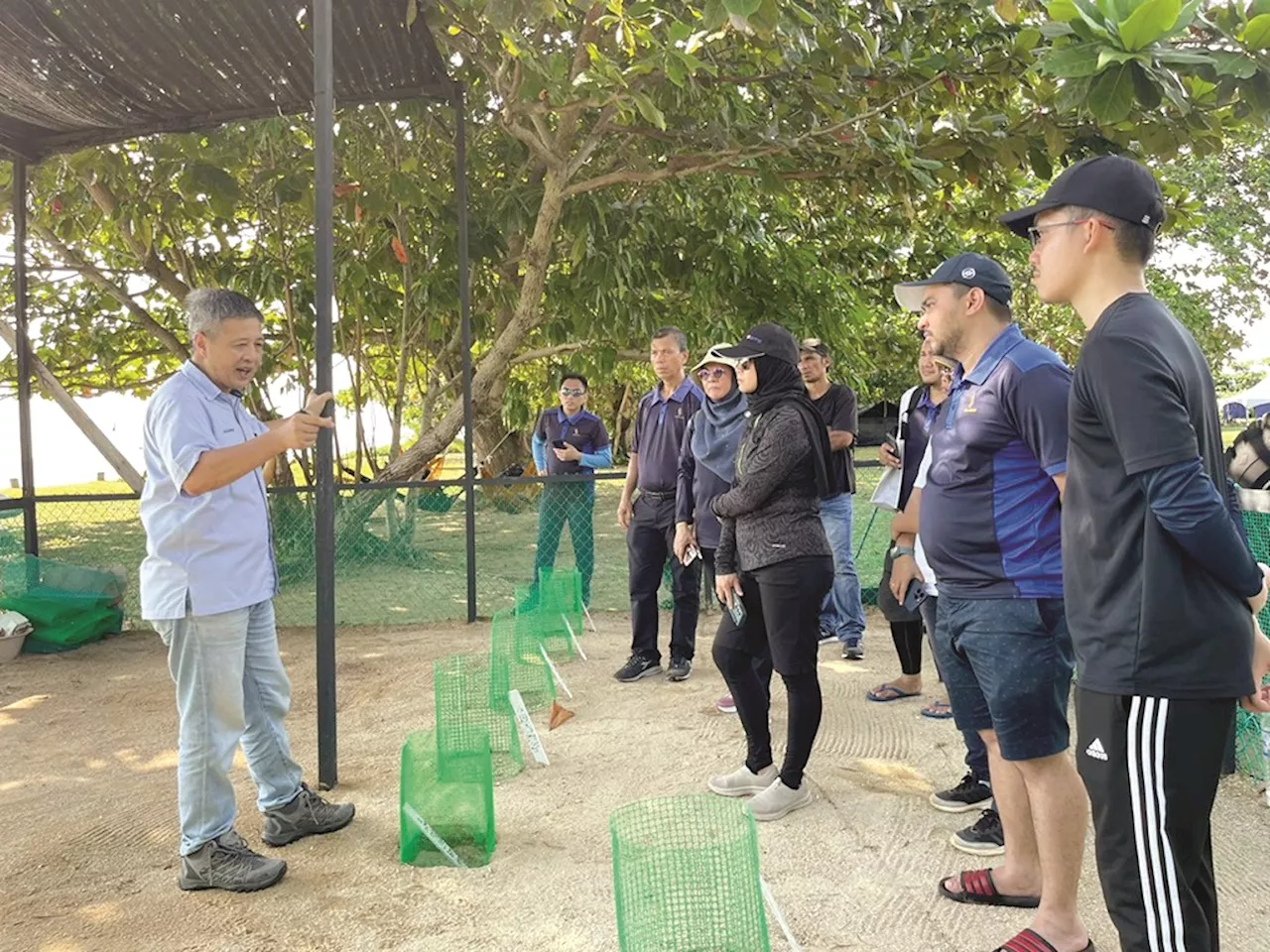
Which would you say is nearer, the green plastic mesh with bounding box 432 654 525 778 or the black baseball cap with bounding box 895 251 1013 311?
the black baseball cap with bounding box 895 251 1013 311

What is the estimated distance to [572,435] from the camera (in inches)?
295

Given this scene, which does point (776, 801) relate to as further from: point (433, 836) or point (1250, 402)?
point (1250, 402)

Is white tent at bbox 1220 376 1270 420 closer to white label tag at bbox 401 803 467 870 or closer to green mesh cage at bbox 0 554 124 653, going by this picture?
green mesh cage at bbox 0 554 124 653

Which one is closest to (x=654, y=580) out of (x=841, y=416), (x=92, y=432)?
(x=841, y=416)

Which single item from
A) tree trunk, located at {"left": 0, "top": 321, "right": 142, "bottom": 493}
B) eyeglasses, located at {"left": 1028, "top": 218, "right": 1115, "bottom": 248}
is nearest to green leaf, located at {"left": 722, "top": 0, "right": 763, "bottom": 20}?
eyeglasses, located at {"left": 1028, "top": 218, "right": 1115, "bottom": 248}

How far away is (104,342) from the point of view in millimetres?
11562

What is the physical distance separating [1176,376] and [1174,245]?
758 inches

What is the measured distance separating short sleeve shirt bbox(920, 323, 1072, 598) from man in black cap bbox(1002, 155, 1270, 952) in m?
0.59

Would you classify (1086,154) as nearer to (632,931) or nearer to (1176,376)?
(1176,376)

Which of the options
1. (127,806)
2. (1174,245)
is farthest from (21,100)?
(1174,245)

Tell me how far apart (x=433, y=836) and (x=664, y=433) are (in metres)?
2.90

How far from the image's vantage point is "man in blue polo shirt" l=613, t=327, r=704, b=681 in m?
5.66

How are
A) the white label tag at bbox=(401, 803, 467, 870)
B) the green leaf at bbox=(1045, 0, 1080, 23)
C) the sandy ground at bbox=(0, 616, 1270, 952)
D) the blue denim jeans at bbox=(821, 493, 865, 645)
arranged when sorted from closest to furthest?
the green leaf at bbox=(1045, 0, 1080, 23) → the sandy ground at bbox=(0, 616, 1270, 952) → the white label tag at bbox=(401, 803, 467, 870) → the blue denim jeans at bbox=(821, 493, 865, 645)

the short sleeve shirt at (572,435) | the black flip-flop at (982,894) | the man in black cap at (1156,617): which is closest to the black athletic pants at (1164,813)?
the man in black cap at (1156,617)
